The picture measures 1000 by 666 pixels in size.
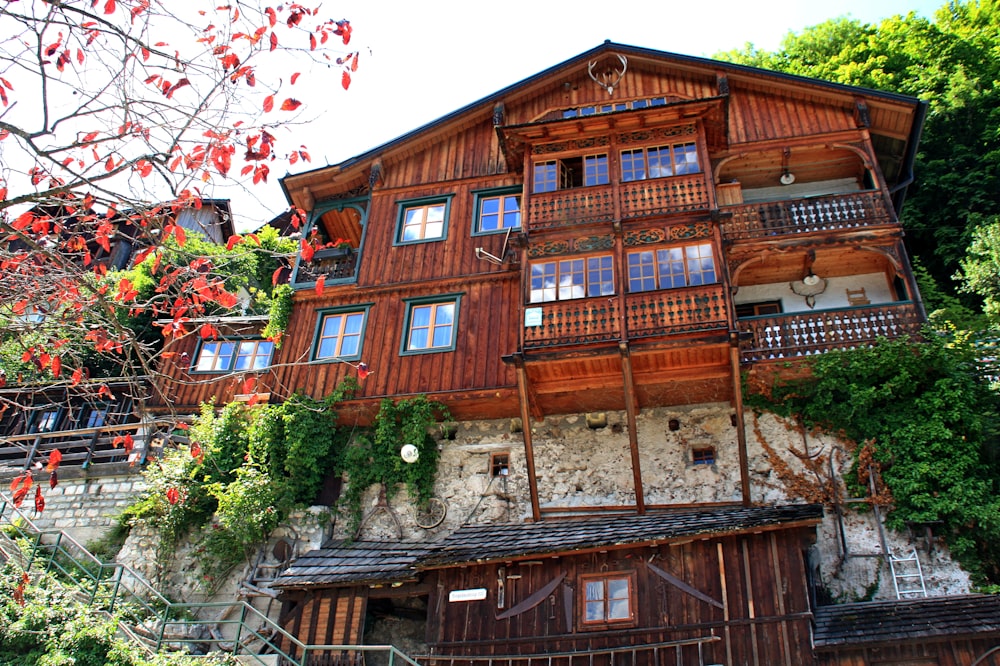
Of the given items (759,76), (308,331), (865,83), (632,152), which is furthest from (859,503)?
(865,83)

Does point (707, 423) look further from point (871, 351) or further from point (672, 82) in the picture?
point (672, 82)

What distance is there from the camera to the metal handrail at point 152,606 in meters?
13.9

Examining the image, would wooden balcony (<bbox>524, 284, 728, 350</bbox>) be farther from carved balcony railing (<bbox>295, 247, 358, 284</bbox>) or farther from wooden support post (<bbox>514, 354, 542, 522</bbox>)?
carved balcony railing (<bbox>295, 247, 358, 284</bbox>)

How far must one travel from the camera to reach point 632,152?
18953 mm

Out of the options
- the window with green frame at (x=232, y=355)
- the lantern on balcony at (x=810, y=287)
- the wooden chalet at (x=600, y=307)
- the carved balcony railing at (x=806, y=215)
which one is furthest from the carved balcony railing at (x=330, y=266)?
the lantern on balcony at (x=810, y=287)

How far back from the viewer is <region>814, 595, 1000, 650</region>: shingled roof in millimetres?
10898

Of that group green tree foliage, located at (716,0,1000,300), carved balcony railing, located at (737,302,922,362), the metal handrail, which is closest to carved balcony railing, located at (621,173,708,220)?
carved balcony railing, located at (737,302,922,362)

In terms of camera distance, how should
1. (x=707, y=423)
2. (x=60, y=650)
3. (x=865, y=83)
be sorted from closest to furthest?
(x=60, y=650) → (x=707, y=423) → (x=865, y=83)

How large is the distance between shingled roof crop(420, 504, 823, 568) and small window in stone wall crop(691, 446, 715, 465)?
124cm

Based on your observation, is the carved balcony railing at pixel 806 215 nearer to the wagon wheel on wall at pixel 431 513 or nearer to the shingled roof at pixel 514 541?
the shingled roof at pixel 514 541

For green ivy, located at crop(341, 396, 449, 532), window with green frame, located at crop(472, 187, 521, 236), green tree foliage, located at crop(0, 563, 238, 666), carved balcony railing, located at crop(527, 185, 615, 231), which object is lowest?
green tree foliage, located at crop(0, 563, 238, 666)

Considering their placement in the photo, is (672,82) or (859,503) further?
(672,82)

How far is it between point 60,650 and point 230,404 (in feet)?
19.9

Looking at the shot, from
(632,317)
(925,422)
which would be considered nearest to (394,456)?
(632,317)
